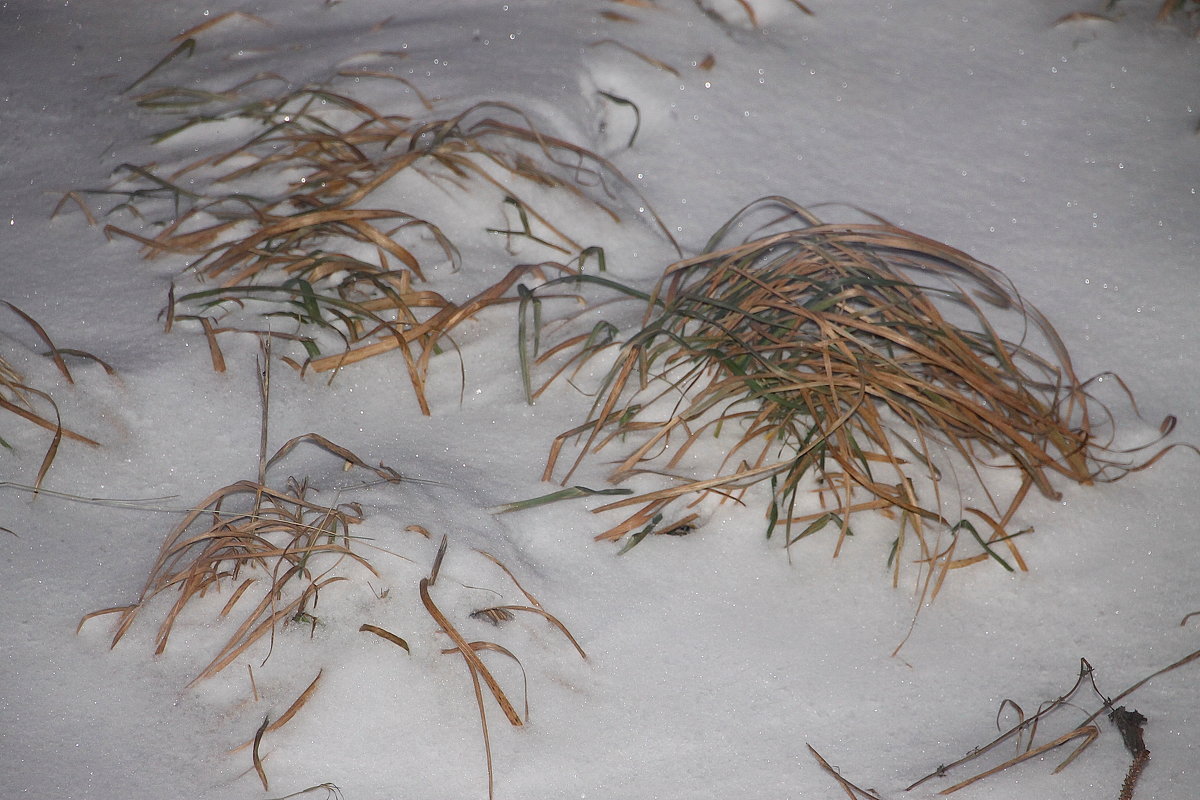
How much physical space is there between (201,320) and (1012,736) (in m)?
1.35

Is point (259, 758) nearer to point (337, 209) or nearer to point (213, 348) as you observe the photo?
point (213, 348)

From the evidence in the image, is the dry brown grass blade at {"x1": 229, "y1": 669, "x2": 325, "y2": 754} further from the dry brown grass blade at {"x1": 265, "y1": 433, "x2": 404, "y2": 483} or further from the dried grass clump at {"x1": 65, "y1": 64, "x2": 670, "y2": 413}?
the dried grass clump at {"x1": 65, "y1": 64, "x2": 670, "y2": 413}

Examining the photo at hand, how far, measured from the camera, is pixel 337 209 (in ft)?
5.40

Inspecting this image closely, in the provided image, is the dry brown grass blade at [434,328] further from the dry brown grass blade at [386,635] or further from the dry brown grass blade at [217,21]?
the dry brown grass blade at [217,21]

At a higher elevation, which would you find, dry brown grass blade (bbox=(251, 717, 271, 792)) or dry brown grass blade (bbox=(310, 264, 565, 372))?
dry brown grass blade (bbox=(310, 264, 565, 372))

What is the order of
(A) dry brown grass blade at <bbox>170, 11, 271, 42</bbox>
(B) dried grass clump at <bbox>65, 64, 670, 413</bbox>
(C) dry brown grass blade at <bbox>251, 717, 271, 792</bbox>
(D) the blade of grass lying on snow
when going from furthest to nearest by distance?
(A) dry brown grass blade at <bbox>170, 11, 271, 42</bbox>
(B) dried grass clump at <bbox>65, 64, 670, 413</bbox>
(D) the blade of grass lying on snow
(C) dry brown grass blade at <bbox>251, 717, 271, 792</bbox>

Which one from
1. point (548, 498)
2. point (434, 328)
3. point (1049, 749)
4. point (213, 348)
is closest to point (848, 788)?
point (1049, 749)

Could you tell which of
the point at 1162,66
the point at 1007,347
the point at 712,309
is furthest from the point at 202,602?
the point at 1162,66

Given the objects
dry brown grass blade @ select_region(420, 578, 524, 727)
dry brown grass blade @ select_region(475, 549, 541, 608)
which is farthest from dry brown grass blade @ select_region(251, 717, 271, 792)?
dry brown grass blade @ select_region(475, 549, 541, 608)

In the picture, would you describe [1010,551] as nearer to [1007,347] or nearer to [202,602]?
[1007,347]

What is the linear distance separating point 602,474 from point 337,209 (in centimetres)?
76

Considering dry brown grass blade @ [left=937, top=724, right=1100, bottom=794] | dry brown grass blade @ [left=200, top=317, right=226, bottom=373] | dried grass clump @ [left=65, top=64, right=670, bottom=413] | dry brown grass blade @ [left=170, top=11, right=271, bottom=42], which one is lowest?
dry brown grass blade @ [left=937, top=724, right=1100, bottom=794]

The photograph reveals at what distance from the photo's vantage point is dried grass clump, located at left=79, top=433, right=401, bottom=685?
3.59 feet

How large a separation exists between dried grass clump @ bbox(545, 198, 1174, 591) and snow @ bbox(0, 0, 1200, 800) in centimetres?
6
